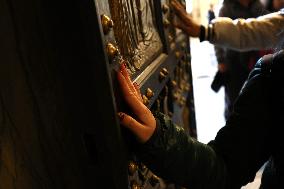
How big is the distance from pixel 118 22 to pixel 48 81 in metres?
0.19

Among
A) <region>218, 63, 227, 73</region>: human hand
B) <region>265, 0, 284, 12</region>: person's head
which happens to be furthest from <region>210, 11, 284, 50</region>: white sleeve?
<region>218, 63, 227, 73</region>: human hand

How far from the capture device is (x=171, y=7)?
1.14 meters

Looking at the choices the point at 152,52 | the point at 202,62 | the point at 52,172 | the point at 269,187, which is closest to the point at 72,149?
the point at 52,172

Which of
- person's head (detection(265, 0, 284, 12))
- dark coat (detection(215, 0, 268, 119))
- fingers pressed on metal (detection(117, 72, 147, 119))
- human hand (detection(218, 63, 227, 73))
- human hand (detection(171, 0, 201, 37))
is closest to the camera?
fingers pressed on metal (detection(117, 72, 147, 119))

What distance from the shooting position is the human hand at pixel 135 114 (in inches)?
22.1

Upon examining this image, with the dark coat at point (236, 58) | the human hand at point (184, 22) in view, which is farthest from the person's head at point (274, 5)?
the human hand at point (184, 22)

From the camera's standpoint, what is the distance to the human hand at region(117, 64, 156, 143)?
0.56 meters

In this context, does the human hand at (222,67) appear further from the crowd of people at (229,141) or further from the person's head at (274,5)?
the crowd of people at (229,141)

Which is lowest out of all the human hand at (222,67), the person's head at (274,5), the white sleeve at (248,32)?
the human hand at (222,67)

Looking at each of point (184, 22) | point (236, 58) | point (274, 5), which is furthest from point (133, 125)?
point (236, 58)

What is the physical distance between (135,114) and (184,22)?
0.75m

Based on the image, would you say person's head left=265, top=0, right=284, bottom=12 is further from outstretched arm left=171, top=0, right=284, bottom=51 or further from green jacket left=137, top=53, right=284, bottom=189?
green jacket left=137, top=53, right=284, bottom=189

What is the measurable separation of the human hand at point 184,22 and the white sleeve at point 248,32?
4.2 inches

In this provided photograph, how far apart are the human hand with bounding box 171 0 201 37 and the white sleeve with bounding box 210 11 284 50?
0.11 metres
